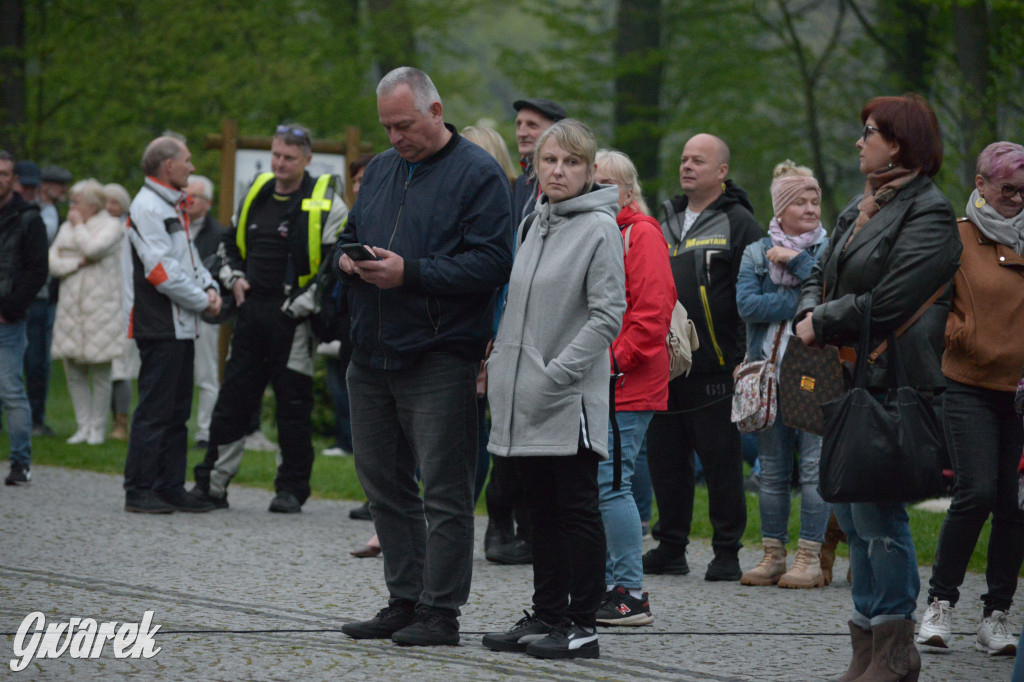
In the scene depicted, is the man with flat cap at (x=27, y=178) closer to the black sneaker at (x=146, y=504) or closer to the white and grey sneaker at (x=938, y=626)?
the black sneaker at (x=146, y=504)

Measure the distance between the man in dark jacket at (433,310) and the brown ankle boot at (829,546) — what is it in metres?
2.70

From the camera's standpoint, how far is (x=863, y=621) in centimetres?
494

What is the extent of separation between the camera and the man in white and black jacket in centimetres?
902

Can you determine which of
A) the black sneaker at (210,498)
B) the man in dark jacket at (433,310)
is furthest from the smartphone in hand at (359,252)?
the black sneaker at (210,498)

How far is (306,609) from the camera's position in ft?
20.1

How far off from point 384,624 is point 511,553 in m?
2.27

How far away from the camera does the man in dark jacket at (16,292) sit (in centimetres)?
1002

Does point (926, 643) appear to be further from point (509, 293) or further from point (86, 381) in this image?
point (86, 381)

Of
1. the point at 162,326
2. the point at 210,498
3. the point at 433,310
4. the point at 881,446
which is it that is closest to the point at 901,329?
the point at 881,446

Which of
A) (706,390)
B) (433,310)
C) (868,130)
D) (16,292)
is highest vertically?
(868,130)

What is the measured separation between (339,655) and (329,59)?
21.1 metres

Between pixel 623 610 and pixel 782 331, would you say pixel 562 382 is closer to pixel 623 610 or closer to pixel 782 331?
pixel 623 610

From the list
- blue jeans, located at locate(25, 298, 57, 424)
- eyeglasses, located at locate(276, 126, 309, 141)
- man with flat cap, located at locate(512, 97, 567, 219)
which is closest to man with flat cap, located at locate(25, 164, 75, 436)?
blue jeans, located at locate(25, 298, 57, 424)

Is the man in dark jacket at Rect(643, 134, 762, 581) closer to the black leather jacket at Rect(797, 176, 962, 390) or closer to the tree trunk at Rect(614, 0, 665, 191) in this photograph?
the black leather jacket at Rect(797, 176, 962, 390)
